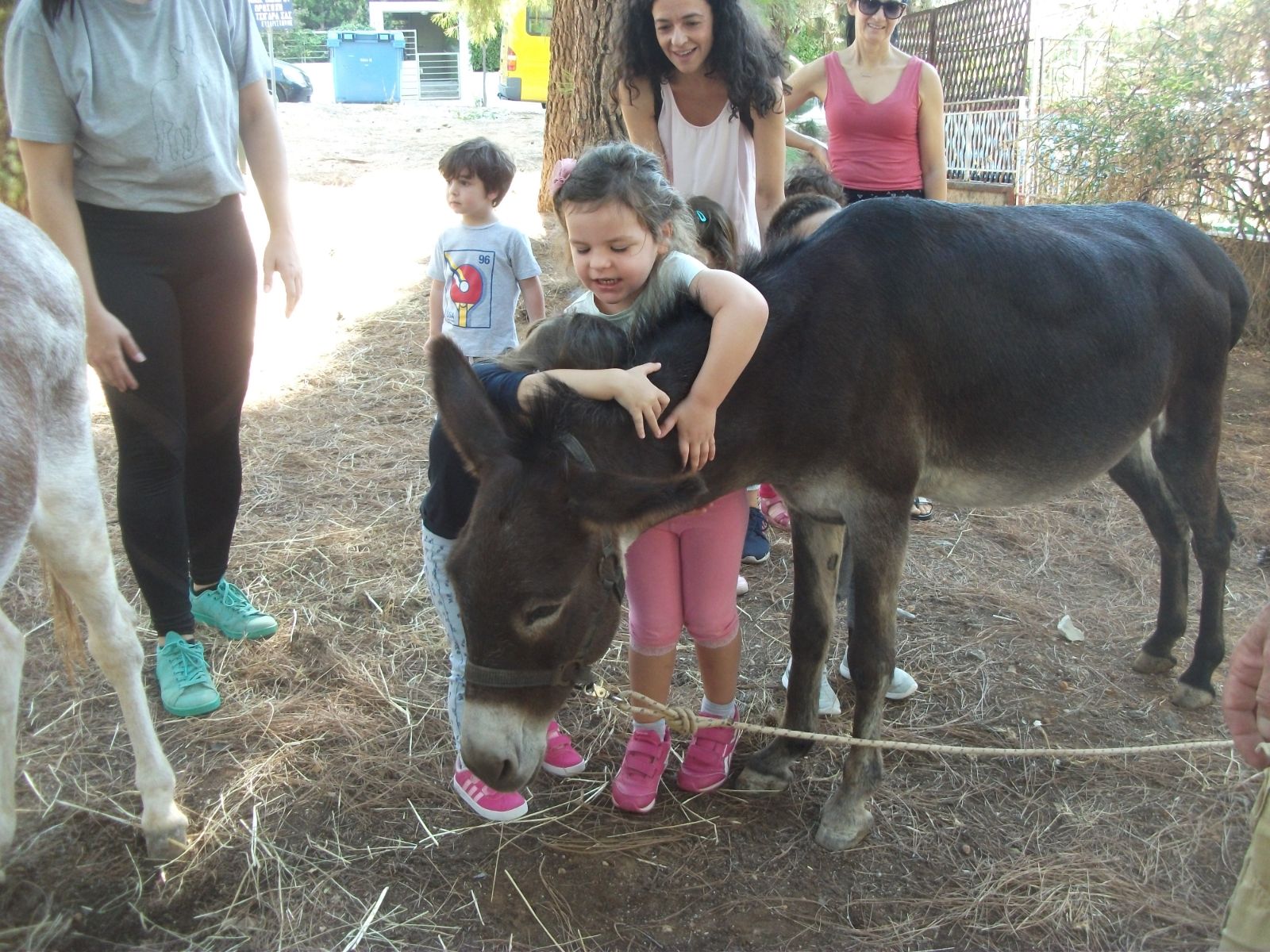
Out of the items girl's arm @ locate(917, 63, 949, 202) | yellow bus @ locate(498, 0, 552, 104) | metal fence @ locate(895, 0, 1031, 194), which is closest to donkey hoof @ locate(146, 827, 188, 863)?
girl's arm @ locate(917, 63, 949, 202)

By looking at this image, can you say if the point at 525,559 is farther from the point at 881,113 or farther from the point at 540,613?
the point at 881,113

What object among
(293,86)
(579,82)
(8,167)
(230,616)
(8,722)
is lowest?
(230,616)

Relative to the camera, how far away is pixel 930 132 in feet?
14.6

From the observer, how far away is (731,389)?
8.52ft

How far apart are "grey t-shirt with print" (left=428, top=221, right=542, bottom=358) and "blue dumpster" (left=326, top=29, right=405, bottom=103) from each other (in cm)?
2770

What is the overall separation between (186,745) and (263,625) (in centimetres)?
66

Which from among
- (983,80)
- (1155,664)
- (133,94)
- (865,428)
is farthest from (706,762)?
(983,80)

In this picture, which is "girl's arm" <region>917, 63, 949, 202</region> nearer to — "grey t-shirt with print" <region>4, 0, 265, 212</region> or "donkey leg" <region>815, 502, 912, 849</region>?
"donkey leg" <region>815, 502, 912, 849</region>

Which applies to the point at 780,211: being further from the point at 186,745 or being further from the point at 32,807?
the point at 32,807

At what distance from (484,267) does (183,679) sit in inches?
87.4

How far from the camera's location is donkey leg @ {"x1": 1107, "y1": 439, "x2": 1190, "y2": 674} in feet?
12.1

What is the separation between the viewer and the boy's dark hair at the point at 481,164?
14.1 feet

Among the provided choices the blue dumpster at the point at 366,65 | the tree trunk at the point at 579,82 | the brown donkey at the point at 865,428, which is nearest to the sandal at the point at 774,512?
the brown donkey at the point at 865,428

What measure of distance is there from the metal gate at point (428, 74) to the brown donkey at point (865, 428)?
32.8 m
